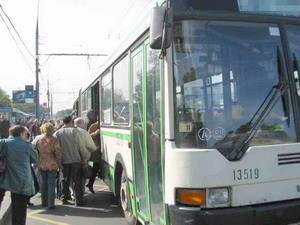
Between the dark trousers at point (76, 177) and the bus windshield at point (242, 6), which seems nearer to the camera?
the bus windshield at point (242, 6)

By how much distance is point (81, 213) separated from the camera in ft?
27.7

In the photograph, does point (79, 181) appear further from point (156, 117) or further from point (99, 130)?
point (156, 117)

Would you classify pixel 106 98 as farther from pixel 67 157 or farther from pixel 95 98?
pixel 95 98

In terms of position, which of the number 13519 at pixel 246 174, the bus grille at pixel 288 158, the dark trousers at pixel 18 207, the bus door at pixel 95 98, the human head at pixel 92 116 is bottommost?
the dark trousers at pixel 18 207

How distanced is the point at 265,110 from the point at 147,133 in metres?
1.45

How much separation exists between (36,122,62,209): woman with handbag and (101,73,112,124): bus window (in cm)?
107

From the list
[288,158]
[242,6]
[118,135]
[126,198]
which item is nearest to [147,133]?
[288,158]

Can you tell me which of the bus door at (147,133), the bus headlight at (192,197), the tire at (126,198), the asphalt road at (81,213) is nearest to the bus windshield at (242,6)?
the bus door at (147,133)

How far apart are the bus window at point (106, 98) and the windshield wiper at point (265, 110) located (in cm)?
416

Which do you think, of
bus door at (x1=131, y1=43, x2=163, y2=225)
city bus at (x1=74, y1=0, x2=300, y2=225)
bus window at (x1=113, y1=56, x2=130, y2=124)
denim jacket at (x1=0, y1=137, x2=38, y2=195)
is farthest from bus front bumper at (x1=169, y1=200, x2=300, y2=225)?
denim jacket at (x1=0, y1=137, x2=38, y2=195)

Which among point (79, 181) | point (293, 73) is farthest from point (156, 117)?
point (79, 181)

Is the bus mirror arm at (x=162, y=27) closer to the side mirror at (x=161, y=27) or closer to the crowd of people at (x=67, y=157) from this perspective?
the side mirror at (x=161, y=27)

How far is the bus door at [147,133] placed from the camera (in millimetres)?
4851

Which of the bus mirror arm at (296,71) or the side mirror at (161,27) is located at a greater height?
the side mirror at (161,27)
